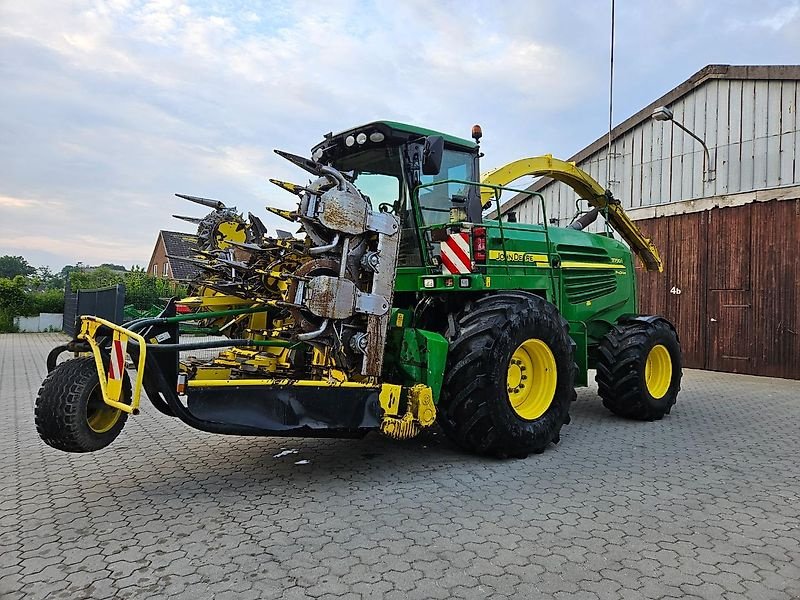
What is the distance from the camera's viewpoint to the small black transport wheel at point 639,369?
6766mm

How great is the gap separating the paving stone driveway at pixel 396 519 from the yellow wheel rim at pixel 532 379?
439mm

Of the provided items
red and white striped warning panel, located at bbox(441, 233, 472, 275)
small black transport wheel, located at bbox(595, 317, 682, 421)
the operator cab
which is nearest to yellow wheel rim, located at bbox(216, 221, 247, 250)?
the operator cab

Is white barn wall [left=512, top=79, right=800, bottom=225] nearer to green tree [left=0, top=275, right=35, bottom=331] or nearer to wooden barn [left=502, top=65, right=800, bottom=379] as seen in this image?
wooden barn [left=502, top=65, right=800, bottom=379]

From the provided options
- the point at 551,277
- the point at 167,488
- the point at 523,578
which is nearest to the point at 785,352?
the point at 551,277

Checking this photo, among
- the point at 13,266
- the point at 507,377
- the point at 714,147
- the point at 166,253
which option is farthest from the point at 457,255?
the point at 13,266

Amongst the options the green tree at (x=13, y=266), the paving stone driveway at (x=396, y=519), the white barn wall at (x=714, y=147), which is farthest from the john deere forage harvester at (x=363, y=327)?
→ the green tree at (x=13, y=266)

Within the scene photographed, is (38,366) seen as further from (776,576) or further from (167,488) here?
(776,576)

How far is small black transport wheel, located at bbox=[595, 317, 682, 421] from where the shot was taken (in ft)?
22.2

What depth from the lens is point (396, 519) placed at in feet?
12.4

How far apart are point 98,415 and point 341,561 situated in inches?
68.2

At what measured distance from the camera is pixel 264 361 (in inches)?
205

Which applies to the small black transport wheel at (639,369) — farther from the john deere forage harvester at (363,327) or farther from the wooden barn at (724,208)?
the wooden barn at (724,208)

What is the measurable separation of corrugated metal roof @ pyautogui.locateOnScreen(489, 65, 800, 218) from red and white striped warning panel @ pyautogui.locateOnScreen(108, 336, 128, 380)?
23.9ft

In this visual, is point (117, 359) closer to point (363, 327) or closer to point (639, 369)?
point (363, 327)
